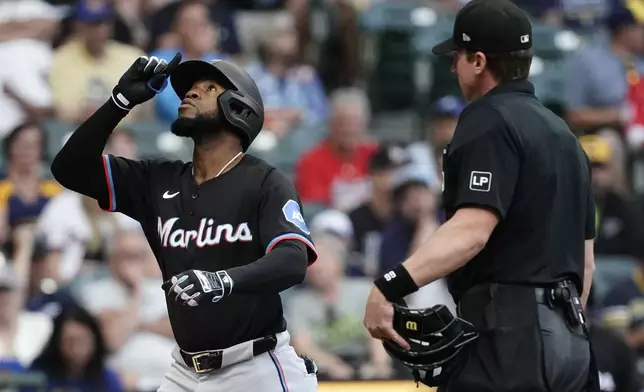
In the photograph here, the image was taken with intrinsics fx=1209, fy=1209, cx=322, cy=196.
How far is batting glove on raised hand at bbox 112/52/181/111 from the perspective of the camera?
409 centimetres

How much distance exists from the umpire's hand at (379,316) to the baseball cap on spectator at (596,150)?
15.8 feet

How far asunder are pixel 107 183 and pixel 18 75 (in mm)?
5034

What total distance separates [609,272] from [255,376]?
15.8 ft

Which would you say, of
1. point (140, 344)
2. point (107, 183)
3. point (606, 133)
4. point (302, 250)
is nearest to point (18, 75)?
point (140, 344)

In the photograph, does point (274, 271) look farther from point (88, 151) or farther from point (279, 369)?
point (88, 151)

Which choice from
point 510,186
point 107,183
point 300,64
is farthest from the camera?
point 300,64

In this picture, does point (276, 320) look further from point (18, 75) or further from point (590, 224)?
point (18, 75)

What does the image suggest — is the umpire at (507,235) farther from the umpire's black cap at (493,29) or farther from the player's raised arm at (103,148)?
the player's raised arm at (103,148)

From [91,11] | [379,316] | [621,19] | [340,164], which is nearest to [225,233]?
[379,316]

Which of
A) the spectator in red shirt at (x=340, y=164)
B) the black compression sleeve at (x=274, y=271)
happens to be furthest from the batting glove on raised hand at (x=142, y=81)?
the spectator in red shirt at (x=340, y=164)

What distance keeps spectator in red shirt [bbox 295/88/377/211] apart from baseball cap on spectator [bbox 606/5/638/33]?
255 cm

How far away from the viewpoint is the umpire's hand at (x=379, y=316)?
3857 mm

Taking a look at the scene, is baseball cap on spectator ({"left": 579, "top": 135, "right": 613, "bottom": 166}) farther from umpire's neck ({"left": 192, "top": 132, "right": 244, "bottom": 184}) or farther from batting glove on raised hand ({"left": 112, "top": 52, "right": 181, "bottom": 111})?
batting glove on raised hand ({"left": 112, "top": 52, "right": 181, "bottom": 111})

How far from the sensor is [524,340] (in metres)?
3.91
